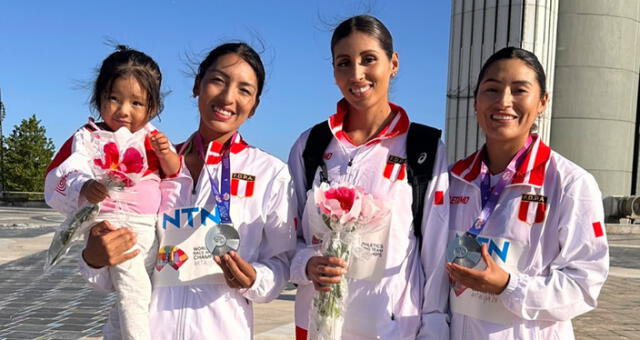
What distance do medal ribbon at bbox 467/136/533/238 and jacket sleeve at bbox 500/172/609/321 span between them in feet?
0.89

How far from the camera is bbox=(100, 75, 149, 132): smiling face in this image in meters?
3.01

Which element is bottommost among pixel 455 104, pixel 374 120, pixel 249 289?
pixel 249 289

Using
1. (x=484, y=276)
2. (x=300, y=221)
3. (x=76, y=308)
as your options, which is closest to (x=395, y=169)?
(x=300, y=221)

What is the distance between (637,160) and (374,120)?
24.8 meters

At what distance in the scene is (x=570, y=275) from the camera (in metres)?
2.57

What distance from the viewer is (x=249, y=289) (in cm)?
274

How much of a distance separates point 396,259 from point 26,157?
44.2 meters

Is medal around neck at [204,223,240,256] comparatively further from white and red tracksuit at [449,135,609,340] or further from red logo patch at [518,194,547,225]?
red logo patch at [518,194,547,225]

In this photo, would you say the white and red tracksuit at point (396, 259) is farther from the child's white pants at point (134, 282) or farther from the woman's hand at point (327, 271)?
the child's white pants at point (134, 282)

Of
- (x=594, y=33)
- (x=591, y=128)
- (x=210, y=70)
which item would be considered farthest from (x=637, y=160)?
(x=210, y=70)

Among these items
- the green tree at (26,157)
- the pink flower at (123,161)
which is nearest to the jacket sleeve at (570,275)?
the pink flower at (123,161)

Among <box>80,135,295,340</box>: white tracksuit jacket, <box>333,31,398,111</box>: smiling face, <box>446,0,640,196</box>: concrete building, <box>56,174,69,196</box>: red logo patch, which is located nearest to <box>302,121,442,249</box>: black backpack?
<box>80,135,295,340</box>: white tracksuit jacket

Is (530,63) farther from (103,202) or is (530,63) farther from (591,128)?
(591,128)

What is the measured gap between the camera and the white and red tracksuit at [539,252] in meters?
2.56
